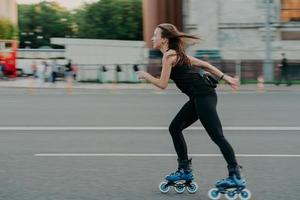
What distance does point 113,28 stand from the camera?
2913 inches

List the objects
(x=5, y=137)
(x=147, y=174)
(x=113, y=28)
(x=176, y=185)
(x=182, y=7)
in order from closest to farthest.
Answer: (x=176, y=185), (x=147, y=174), (x=5, y=137), (x=182, y=7), (x=113, y=28)

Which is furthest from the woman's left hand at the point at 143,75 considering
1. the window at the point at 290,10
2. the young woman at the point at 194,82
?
the window at the point at 290,10

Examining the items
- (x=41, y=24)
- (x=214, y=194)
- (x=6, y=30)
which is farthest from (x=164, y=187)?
(x=41, y=24)

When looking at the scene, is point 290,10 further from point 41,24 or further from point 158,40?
point 41,24

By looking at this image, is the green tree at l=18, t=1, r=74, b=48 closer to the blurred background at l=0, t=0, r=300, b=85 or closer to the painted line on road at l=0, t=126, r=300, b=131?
the blurred background at l=0, t=0, r=300, b=85

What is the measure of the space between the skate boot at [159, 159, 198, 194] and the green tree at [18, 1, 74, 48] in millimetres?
84707

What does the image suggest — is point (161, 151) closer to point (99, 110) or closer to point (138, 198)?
point (138, 198)

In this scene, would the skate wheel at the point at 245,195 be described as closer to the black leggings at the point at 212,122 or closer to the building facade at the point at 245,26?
the black leggings at the point at 212,122

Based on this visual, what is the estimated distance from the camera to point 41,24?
301 ft

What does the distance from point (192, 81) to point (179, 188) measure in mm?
1201

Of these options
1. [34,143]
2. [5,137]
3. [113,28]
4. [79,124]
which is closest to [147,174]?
[34,143]

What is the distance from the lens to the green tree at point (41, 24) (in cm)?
9112

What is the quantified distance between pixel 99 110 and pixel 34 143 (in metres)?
6.77

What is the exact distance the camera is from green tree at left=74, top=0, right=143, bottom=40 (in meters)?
73.3
